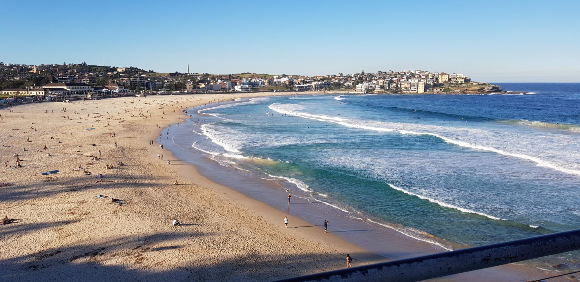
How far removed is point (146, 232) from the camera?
14438 mm

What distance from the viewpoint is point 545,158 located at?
1040 inches

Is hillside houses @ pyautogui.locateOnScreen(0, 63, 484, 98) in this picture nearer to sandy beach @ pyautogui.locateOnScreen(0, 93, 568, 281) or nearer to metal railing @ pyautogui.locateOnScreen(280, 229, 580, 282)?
sandy beach @ pyautogui.locateOnScreen(0, 93, 568, 281)

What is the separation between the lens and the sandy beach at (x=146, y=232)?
11.7 m

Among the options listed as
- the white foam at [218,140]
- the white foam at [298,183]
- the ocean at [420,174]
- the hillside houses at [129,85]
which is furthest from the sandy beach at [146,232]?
the hillside houses at [129,85]

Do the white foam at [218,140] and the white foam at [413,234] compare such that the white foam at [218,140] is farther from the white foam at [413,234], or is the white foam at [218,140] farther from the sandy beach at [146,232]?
the white foam at [413,234]

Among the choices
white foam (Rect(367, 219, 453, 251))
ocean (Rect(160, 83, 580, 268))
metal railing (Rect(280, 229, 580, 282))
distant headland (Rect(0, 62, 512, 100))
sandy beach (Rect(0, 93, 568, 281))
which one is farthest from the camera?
distant headland (Rect(0, 62, 512, 100))

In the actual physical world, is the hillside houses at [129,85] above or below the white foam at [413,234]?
above

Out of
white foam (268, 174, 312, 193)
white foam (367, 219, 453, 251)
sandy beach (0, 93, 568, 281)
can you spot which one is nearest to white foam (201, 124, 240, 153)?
sandy beach (0, 93, 568, 281)

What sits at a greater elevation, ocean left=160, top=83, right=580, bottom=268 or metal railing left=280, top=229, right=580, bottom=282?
metal railing left=280, top=229, right=580, bottom=282

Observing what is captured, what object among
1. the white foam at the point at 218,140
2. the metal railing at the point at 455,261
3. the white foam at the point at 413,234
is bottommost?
the white foam at the point at 413,234

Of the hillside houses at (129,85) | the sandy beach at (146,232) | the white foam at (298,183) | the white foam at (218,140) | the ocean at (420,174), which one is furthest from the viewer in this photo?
the hillside houses at (129,85)

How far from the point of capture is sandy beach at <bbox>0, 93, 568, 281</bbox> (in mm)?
11711

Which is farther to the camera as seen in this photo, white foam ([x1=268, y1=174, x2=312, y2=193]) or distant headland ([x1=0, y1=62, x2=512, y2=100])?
distant headland ([x1=0, y1=62, x2=512, y2=100])

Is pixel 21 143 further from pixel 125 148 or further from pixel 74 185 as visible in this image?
pixel 74 185
